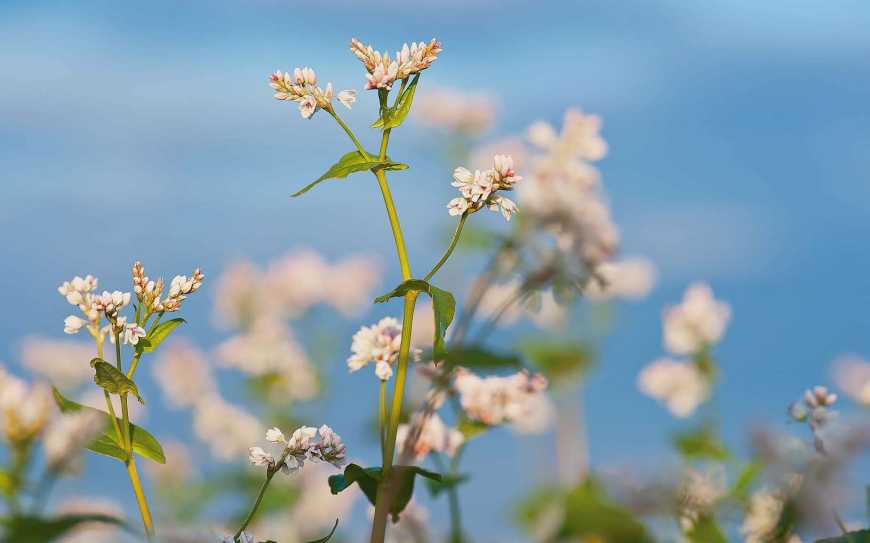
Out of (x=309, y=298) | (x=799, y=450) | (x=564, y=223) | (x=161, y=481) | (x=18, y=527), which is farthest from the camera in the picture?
(x=309, y=298)

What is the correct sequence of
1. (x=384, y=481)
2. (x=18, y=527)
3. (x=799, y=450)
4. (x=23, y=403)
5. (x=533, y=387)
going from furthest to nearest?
(x=533, y=387)
(x=23, y=403)
(x=384, y=481)
(x=799, y=450)
(x=18, y=527)

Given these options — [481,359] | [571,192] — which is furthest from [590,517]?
[571,192]

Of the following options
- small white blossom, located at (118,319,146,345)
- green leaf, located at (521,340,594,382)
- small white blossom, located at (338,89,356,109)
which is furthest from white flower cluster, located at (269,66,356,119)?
green leaf, located at (521,340,594,382)

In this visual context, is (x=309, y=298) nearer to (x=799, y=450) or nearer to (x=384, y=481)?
(x=384, y=481)

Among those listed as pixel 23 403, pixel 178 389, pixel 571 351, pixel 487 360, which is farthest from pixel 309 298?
pixel 487 360

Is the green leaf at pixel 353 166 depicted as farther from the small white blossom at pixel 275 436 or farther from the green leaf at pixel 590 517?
the green leaf at pixel 590 517

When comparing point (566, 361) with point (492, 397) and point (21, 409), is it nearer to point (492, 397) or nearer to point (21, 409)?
point (492, 397)
